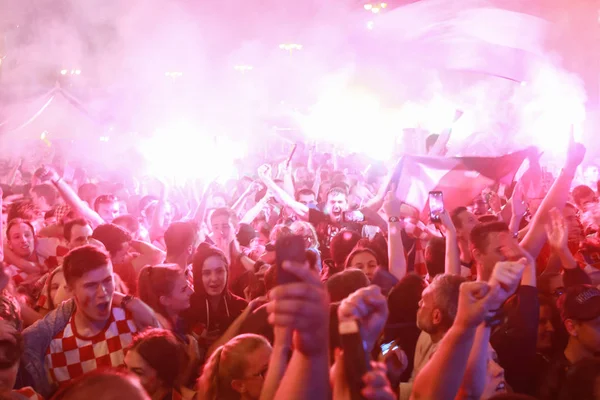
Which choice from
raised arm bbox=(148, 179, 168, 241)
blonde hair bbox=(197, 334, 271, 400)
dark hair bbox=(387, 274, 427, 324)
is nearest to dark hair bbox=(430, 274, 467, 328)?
blonde hair bbox=(197, 334, 271, 400)


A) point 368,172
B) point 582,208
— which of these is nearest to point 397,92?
point 368,172

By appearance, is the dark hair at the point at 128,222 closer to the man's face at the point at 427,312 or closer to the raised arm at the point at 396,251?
the raised arm at the point at 396,251

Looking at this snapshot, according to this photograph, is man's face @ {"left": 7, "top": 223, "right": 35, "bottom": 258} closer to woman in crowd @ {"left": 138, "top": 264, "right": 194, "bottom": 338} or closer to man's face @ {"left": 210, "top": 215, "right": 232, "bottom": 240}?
man's face @ {"left": 210, "top": 215, "right": 232, "bottom": 240}

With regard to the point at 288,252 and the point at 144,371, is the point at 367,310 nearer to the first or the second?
the point at 288,252

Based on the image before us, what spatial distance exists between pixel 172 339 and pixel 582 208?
470cm

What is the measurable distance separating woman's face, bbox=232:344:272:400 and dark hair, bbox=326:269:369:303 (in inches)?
31.7

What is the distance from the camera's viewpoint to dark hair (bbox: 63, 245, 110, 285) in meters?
3.13

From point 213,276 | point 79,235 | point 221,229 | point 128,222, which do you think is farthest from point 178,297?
point 128,222

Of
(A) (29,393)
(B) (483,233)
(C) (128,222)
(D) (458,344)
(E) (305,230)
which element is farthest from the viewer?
(C) (128,222)

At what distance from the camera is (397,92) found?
2498cm

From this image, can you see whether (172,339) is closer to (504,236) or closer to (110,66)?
(504,236)

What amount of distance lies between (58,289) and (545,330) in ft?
8.81

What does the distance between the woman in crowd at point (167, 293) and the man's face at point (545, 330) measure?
6.28ft

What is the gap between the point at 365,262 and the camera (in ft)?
13.5
